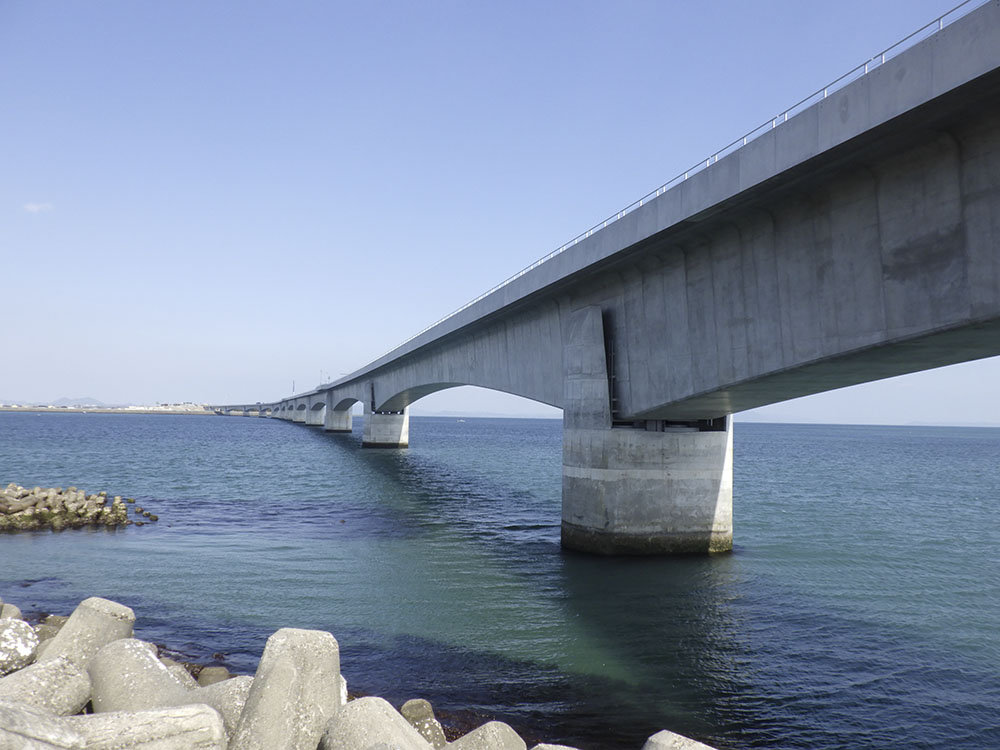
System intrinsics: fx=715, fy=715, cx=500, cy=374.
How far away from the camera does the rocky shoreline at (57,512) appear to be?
86.2 ft

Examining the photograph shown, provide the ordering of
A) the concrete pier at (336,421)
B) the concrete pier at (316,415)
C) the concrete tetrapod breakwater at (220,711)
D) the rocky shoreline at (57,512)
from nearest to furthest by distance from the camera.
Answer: the concrete tetrapod breakwater at (220,711) → the rocky shoreline at (57,512) → the concrete pier at (336,421) → the concrete pier at (316,415)

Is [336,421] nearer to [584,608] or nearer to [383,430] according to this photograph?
[383,430]

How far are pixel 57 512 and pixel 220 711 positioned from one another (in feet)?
79.1

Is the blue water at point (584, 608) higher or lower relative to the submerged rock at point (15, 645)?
lower

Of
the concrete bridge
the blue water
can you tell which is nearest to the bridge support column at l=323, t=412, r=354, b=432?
the blue water

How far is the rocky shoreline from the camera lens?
86.2ft

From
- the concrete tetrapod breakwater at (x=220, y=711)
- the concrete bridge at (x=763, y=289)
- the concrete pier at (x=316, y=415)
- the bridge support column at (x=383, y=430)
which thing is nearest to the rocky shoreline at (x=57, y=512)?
the concrete bridge at (x=763, y=289)

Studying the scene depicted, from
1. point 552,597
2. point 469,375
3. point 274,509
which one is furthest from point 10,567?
point 469,375

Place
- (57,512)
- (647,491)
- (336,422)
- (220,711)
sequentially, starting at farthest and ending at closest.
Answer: (336,422) → (57,512) → (647,491) → (220,711)

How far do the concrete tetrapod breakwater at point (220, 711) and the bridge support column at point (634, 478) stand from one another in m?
12.8

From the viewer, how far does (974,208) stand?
1141 centimetres

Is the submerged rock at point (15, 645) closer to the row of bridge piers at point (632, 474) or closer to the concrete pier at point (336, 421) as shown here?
the row of bridge piers at point (632, 474)

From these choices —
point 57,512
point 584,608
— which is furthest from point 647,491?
point 57,512

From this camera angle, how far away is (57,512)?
90.2 ft
